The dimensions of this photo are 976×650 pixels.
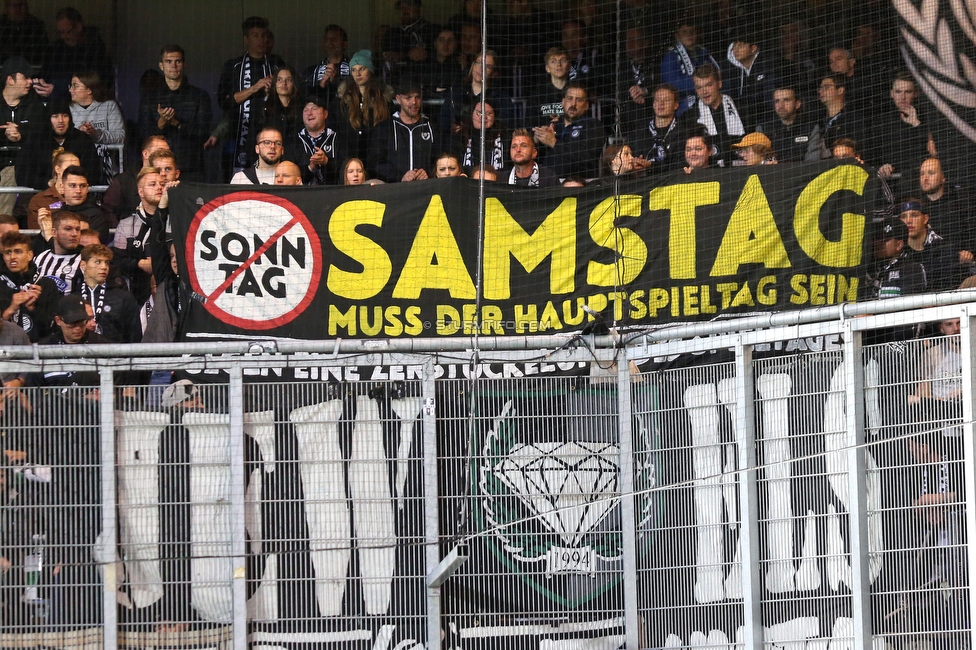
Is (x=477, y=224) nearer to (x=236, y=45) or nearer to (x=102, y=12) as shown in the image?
(x=236, y=45)

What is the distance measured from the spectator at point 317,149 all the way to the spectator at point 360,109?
0.08 meters

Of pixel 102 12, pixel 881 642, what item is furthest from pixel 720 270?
pixel 102 12

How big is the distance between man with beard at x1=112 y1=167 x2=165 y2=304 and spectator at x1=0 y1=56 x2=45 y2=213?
1.18 metres

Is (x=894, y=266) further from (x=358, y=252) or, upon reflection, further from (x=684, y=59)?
(x=358, y=252)

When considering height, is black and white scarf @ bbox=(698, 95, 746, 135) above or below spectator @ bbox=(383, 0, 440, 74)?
below

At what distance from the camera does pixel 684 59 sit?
364 inches

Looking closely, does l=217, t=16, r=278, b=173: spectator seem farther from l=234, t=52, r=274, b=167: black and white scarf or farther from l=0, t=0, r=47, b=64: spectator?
l=0, t=0, r=47, b=64: spectator

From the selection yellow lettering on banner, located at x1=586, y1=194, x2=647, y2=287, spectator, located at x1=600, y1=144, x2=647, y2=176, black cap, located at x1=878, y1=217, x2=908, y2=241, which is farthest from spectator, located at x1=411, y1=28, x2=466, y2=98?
black cap, located at x1=878, y1=217, x2=908, y2=241

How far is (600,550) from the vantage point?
7410mm

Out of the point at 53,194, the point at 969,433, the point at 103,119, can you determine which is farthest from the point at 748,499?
the point at 103,119

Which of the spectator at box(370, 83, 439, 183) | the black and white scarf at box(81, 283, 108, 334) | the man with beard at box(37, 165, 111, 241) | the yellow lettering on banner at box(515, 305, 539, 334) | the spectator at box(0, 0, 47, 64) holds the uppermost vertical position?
the spectator at box(0, 0, 47, 64)

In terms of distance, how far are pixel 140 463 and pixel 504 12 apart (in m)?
5.17

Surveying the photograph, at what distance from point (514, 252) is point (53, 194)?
153 inches

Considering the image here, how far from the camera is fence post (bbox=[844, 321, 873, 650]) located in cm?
659
